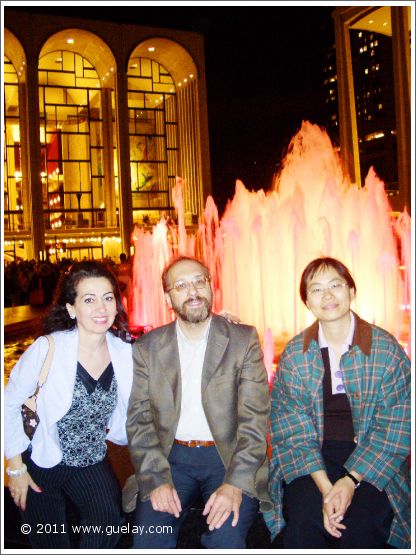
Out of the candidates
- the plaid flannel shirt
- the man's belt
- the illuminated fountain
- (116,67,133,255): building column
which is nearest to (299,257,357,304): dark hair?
the plaid flannel shirt

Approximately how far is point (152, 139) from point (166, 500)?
38932 mm

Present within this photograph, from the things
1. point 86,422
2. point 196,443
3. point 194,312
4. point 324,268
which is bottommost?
point 196,443

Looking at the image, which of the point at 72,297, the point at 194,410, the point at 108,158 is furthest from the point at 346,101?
the point at 194,410

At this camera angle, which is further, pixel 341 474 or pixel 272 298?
pixel 272 298

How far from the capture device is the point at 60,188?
1442 inches

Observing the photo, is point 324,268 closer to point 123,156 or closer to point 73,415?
point 73,415

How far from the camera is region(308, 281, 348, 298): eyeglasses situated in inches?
117

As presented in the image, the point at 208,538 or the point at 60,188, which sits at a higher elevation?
the point at 60,188

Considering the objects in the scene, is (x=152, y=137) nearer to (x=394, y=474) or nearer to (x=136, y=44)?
(x=136, y=44)

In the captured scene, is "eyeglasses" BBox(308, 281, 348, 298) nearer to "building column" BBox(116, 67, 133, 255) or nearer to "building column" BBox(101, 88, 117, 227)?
"building column" BBox(116, 67, 133, 255)

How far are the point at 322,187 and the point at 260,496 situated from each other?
38.4 ft

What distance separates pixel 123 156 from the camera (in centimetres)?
3475

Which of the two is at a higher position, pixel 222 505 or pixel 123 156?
pixel 123 156

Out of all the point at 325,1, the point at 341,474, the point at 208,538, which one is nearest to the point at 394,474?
the point at 341,474
